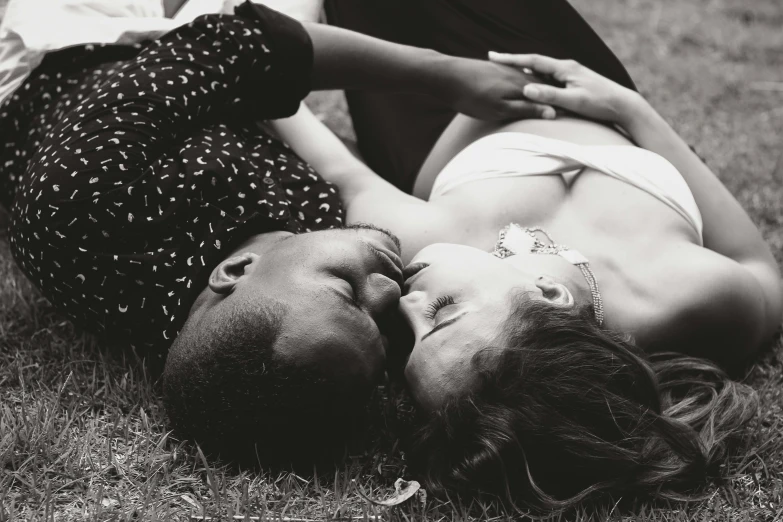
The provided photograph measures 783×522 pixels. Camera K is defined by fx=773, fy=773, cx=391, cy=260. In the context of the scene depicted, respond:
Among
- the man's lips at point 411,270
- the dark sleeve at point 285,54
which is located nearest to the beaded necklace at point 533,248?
the man's lips at point 411,270

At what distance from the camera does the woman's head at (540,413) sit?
1979 millimetres

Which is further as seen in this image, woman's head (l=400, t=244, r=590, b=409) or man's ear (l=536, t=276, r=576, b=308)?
man's ear (l=536, t=276, r=576, b=308)

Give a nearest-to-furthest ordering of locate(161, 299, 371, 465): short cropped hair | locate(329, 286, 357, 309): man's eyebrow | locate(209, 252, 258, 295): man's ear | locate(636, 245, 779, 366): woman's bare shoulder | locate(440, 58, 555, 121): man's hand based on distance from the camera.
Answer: locate(161, 299, 371, 465): short cropped hair → locate(329, 286, 357, 309): man's eyebrow → locate(209, 252, 258, 295): man's ear → locate(636, 245, 779, 366): woman's bare shoulder → locate(440, 58, 555, 121): man's hand

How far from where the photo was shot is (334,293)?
6.62ft

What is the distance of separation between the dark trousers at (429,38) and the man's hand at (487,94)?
35cm

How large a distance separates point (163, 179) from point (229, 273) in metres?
0.40

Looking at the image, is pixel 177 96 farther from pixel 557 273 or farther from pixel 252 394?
pixel 557 273

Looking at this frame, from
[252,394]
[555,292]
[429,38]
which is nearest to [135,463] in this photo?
[252,394]

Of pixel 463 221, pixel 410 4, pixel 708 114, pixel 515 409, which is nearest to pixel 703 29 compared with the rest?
pixel 708 114

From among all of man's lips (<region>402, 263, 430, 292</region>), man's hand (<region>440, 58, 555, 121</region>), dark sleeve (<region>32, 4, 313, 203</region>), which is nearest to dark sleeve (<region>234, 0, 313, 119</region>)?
dark sleeve (<region>32, 4, 313, 203</region>)

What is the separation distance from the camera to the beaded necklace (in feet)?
8.10

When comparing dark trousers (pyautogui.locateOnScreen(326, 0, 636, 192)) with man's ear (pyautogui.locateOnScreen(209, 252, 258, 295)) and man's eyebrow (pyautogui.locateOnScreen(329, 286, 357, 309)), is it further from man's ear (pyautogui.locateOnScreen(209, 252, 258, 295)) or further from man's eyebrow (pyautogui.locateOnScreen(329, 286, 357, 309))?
man's eyebrow (pyautogui.locateOnScreen(329, 286, 357, 309))

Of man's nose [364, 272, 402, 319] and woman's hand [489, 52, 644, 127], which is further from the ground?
woman's hand [489, 52, 644, 127]

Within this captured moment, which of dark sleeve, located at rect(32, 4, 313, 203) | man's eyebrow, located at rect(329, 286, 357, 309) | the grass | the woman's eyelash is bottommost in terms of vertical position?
the grass
